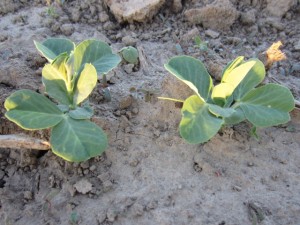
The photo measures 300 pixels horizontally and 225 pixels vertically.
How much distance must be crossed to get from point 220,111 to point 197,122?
0.10m

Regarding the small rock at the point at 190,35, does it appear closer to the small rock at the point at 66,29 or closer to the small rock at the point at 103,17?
the small rock at the point at 103,17

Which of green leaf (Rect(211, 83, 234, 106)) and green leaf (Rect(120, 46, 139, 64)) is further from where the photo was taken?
green leaf (Rect(120, 46, 139, 64))

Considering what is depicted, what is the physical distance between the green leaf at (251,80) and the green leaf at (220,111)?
15 centimetres

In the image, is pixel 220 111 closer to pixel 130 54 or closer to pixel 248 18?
pixel 130 54

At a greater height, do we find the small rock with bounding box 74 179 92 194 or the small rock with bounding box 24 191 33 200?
the small rock with bounding box 74 179 92 194

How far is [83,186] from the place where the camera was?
1681mm

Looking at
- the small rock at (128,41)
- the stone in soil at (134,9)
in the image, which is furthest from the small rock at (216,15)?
the small rock at (128,41)

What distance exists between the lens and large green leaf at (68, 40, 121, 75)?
178 cm

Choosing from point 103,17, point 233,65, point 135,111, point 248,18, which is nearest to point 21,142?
point 135,111

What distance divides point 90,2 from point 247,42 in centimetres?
98

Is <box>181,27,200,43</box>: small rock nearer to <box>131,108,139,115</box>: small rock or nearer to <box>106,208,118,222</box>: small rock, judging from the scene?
<box>131,108,139,115</box>: small rock

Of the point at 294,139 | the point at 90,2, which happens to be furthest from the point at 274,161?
the point at 90,2

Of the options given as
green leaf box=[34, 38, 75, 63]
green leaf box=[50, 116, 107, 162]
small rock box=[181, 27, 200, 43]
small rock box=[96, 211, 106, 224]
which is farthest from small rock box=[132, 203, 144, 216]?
small rock box=[181, 27, 200, 43]

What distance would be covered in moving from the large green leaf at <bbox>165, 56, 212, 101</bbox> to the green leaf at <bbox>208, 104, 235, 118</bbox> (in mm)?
106
